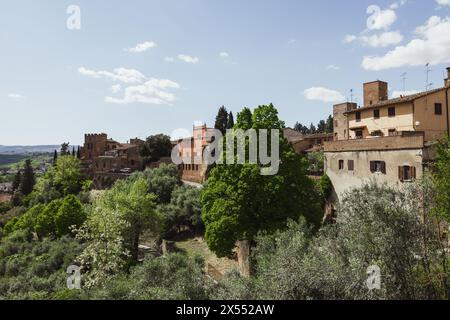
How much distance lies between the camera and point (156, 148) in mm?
67438

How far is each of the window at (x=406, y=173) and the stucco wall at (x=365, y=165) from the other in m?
0.22

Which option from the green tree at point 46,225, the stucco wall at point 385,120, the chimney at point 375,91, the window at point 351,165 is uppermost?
the chimney at point 375,91

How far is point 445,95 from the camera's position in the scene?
31.0 m

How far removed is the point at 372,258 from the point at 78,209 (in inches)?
1447

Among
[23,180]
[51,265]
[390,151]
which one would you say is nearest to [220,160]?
[390,151]

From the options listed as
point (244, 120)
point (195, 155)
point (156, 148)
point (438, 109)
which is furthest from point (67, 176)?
point (438, 109)

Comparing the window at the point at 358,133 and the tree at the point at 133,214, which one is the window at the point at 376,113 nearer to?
the window at the point at 358,133

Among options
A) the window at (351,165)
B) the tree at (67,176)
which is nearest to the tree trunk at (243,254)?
the window at (351,165)

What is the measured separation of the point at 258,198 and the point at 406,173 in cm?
1054

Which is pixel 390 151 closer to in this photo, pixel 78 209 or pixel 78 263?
pixel 78 263

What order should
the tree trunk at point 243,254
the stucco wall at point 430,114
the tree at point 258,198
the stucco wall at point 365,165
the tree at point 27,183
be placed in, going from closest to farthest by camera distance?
the tree at point 258,198, the stucco wall at point 365,165, the tree trunk at point 243,254, the stucco wall at point 430,114, the tree at point 27,183

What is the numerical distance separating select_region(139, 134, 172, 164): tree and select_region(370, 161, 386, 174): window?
44.9m

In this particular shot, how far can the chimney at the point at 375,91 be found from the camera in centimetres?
4324

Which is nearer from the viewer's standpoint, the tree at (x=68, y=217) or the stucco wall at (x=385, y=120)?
the stucco wall at (x=385, y=120)
